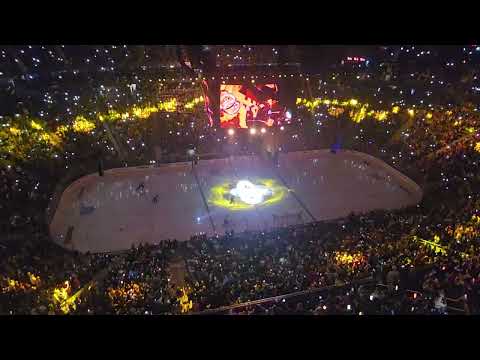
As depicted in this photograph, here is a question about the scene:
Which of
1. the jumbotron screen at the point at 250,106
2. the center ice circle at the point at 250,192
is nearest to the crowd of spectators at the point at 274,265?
the center ice circle at the point at 250,192

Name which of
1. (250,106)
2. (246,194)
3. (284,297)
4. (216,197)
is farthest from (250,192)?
(284,297)

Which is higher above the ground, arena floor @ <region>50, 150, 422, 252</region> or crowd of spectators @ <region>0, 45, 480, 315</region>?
arena floor @ <region>50, 150, 422, 252</region>

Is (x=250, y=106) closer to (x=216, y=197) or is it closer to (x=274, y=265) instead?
(x=216, y=197)

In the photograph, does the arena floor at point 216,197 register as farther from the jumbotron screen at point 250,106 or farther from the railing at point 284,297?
the railing at point 284,297

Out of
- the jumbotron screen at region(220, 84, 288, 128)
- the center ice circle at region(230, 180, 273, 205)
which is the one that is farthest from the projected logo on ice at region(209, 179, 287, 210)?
the jumbotron screen at region(220, 84, 288, 128)

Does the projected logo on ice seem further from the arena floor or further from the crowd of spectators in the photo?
the crowd of spectators
